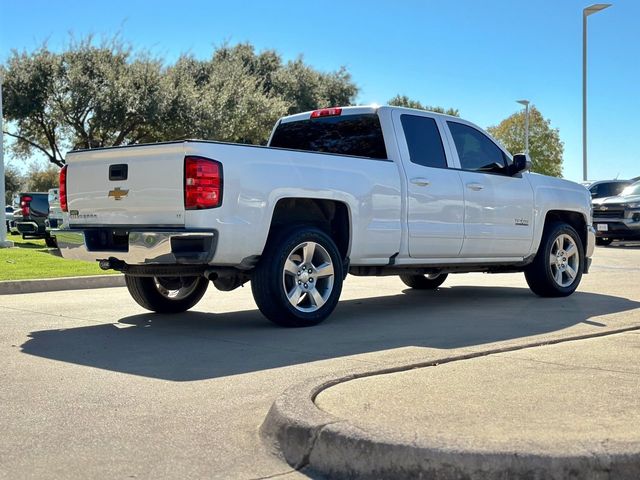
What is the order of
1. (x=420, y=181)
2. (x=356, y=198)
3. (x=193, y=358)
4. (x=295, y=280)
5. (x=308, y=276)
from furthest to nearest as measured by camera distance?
1. (x=420, y=181)
2. (x=356, y=198)
3. (x=308, y=276)
4. (x=295, y=280)
5. (x=193, y=358)

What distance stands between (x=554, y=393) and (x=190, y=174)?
337cm

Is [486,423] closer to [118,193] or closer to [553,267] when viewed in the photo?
[118,193]

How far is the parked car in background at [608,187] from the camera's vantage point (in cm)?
2464

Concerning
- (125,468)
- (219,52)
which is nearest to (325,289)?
(125,468)

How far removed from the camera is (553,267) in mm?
9875

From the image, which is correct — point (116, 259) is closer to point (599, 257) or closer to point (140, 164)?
point (140, 164)

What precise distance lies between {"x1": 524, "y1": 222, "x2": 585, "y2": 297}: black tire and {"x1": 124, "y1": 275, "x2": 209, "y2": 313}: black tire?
3986mm

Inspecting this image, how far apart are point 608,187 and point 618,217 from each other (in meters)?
3.33

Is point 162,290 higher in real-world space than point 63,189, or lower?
lower

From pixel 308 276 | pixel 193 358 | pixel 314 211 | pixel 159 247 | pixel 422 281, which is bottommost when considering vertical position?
pixel 193 358

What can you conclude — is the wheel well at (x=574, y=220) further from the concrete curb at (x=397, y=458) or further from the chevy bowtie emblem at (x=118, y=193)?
the concrete curb at (x=397, y=458)

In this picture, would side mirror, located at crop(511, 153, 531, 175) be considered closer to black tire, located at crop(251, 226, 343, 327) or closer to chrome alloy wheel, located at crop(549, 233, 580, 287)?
chrome alloy wheel, located at crop(549, 233, 580, 287)

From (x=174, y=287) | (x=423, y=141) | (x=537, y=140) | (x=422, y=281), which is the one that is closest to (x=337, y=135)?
(x=423, y=141)

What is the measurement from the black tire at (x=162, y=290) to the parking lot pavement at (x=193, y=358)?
0.18m
